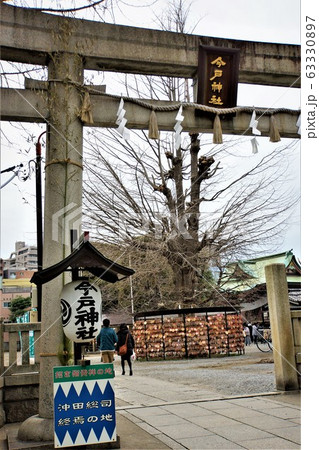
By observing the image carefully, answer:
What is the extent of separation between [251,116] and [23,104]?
3.44 m

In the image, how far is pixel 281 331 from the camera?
8578mm

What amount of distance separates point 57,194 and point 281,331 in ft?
16.5

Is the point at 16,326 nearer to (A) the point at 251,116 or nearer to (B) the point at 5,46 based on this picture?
(B) the point at 5,46

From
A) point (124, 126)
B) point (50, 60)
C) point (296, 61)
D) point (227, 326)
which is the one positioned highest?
point (296, 61)

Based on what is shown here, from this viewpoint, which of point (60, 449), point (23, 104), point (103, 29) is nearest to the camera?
point (60, 449)

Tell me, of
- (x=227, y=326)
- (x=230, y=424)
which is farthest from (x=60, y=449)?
(x=227, y=326)

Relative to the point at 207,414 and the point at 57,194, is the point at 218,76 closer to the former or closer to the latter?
the point at 57,194

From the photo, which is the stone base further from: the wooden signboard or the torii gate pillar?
the wooden signboard

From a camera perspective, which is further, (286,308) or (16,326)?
(286,308)

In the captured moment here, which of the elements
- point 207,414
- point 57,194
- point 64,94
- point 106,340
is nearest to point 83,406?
point 57,194

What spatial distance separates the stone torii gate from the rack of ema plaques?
12.5 meters

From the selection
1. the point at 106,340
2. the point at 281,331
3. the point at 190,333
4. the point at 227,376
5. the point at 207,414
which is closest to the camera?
the point at 207,414

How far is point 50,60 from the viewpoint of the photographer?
248 inches

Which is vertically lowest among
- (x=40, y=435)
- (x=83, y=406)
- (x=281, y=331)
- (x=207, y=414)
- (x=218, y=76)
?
(x=207, y=414)
